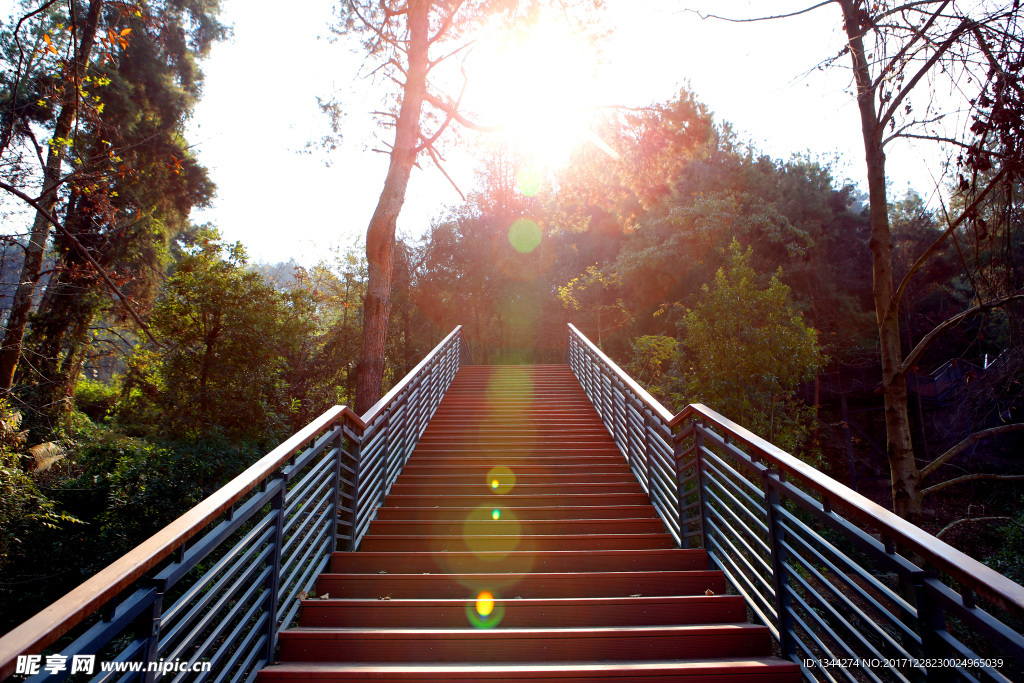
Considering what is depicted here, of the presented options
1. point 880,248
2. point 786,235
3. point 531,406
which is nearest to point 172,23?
point 531,406

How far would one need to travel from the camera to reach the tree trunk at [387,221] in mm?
6762

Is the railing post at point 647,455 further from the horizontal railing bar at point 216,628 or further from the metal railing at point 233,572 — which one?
the horizontal railing bar at point 216,628

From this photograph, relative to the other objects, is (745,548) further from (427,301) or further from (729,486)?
(427,301)

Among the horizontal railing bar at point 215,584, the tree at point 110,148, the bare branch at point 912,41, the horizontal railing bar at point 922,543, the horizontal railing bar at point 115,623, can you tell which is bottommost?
the horizontal railing bar at point 215,584

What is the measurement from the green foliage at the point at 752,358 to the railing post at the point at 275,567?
8.98 m

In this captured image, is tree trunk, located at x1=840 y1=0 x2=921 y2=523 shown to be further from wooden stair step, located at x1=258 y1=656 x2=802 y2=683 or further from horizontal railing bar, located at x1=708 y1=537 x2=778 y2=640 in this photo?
wooden stair step, located at x1=258 y1=656 x2=802 y2=683

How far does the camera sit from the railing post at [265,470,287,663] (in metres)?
2.25

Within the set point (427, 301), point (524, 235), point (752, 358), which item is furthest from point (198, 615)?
point (524, 235)

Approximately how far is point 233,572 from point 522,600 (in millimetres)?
1275

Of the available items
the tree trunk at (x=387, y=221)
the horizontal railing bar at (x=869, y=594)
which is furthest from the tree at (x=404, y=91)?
the horizontal railing bar at (x=869, y=594)

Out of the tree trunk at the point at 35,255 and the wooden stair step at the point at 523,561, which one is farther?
the tree trunk at the point at 35,255

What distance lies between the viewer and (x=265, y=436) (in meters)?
9.43

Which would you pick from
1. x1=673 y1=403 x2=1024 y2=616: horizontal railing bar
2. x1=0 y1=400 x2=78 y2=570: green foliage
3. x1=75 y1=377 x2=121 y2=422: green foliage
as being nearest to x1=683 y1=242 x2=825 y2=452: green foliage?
x1=673 y1=403 x2=1024 y2=616: horizontal railing bar

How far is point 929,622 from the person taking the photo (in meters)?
1.50
